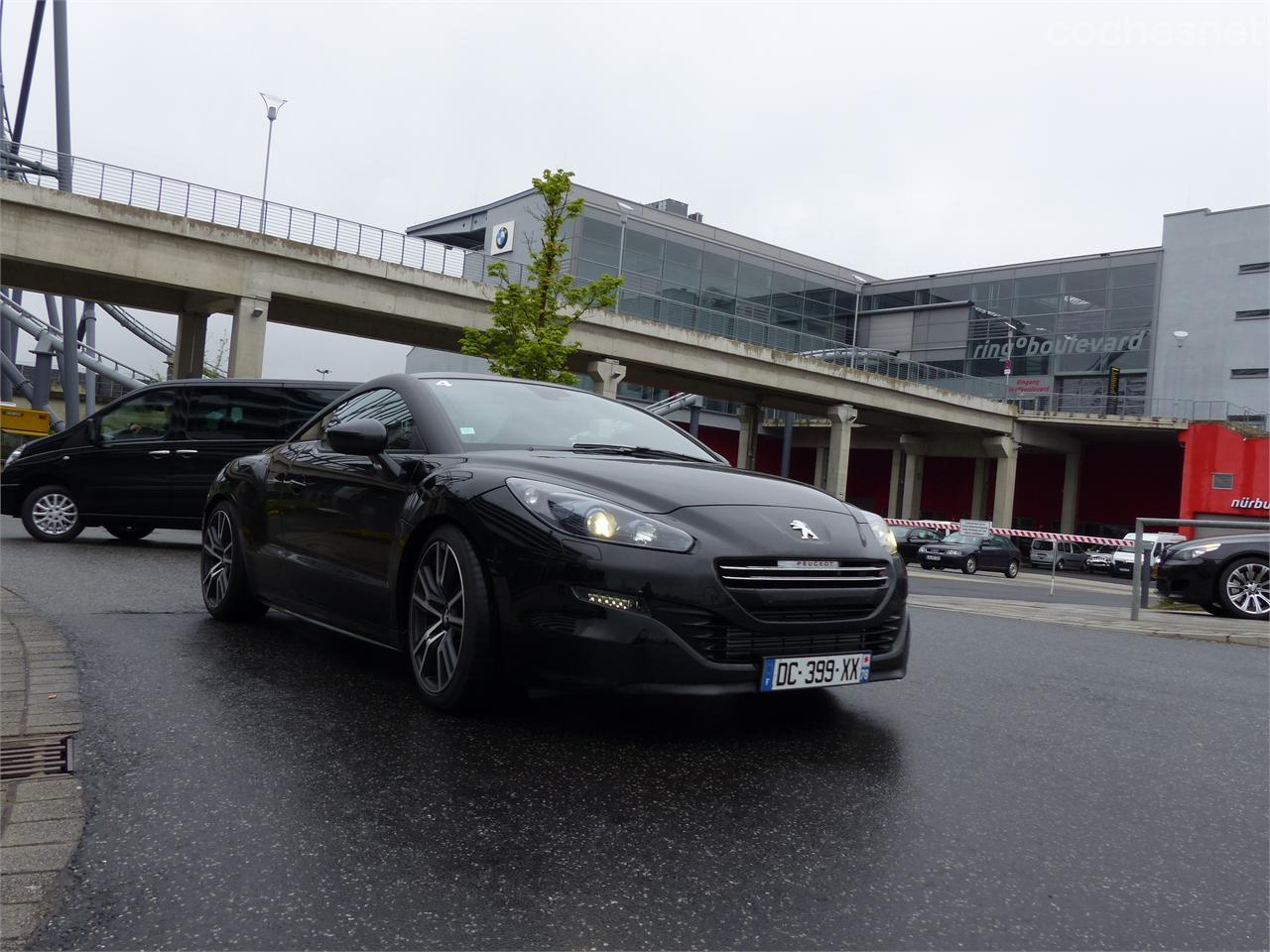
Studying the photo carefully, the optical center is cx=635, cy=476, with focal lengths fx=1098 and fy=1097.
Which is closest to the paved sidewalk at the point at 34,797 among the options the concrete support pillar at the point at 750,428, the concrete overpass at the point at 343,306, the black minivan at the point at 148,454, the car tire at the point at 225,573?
the car tire at the point at 225,573

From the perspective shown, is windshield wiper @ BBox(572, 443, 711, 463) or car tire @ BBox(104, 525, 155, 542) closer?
windshield wiper @ BBox(572, 443, 711, 463)

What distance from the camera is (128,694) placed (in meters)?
4.43

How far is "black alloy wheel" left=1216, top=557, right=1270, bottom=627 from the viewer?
35.9 feet

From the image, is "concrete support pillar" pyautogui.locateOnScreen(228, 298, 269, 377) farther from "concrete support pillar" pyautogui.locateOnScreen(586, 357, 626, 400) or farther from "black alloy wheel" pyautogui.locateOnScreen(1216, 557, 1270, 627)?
"black alloy wheel" pyautogui.locateOnScreen(1216, 557, 1270, 627)

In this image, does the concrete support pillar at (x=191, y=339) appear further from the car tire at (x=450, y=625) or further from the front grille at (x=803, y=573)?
the front grille at (x=803, y=573)

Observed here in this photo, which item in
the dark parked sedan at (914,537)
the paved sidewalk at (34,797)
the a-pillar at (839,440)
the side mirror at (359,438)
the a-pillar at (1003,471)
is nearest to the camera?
the paved sidewalk at (34,797)

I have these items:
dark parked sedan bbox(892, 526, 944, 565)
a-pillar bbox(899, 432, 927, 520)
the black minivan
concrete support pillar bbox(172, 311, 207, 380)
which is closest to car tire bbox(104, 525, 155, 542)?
the black minivan

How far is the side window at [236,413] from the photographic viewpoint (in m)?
11.9

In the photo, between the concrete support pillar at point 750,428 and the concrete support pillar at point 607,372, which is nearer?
the concrete support pillar at point 607,372

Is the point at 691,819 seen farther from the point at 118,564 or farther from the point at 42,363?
the point at 42,363

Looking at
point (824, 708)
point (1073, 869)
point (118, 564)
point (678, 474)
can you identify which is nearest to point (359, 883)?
point (1073, 869)

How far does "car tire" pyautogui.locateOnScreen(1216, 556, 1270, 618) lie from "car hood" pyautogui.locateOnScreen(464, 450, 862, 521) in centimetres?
823

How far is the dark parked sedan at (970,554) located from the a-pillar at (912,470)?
22.4 meters

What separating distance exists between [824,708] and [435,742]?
1772mm
